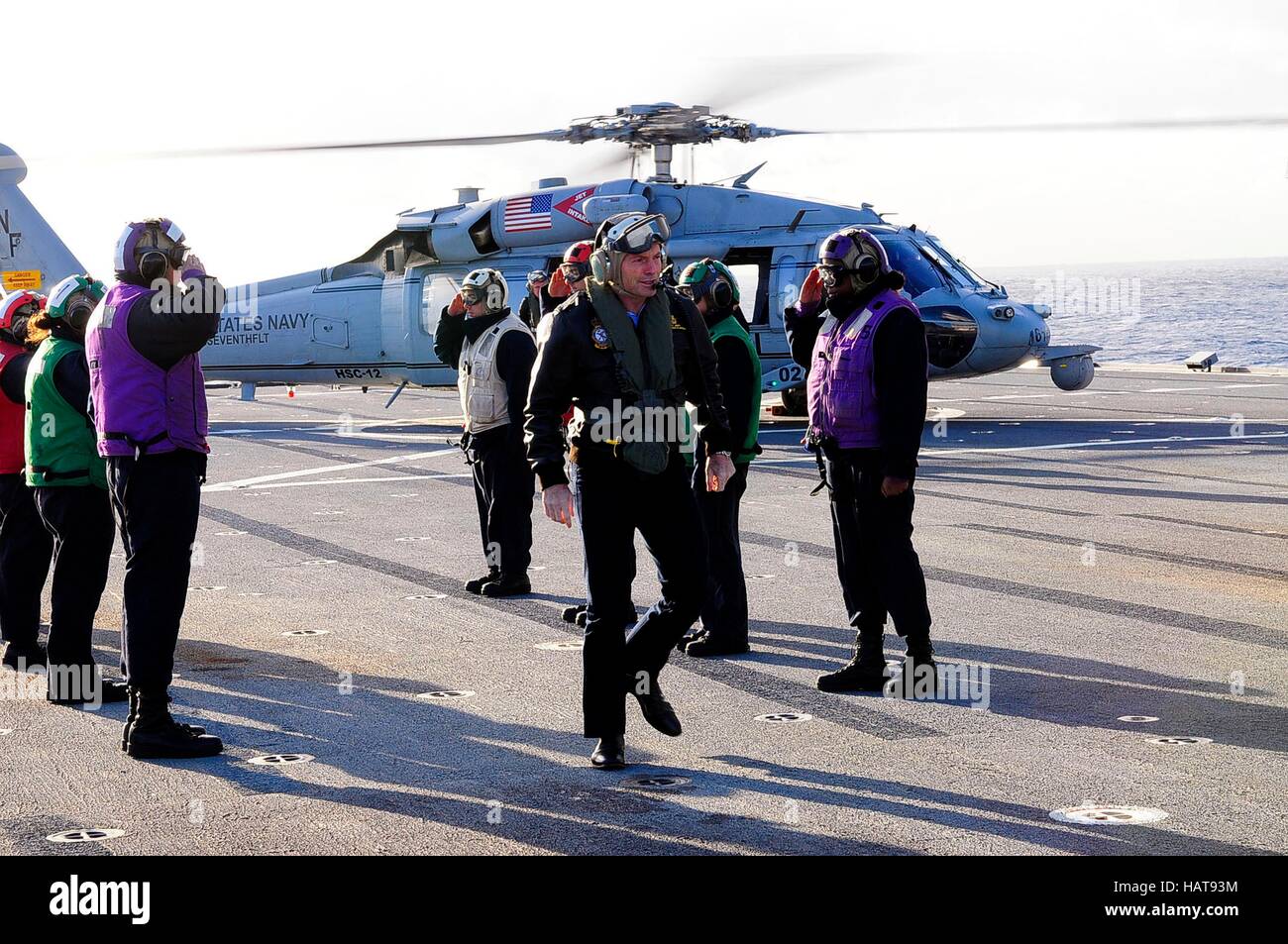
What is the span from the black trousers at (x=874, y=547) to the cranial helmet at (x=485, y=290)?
10.5 ft

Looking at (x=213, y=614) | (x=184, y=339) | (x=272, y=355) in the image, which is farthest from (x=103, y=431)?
(x=272, y=355)

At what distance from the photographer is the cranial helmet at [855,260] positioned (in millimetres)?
7141

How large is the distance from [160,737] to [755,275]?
15.3 meters

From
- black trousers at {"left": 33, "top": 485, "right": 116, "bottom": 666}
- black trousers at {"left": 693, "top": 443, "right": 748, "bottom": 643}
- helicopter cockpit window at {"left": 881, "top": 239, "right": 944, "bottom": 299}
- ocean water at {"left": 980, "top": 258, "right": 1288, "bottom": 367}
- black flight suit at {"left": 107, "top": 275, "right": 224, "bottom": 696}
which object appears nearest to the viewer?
black flight suit at {"left": 107, "top": 275, "right": 224, "bottom": 696}

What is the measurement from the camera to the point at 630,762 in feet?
19.8

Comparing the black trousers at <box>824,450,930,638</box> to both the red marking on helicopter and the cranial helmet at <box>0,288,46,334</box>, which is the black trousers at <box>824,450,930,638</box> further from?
the red marking on helicopter

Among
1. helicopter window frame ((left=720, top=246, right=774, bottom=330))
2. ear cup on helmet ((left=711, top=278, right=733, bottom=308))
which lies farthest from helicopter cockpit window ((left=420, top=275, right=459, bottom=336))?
ear cup on helmet ((left=711, top=278, right=733, bottom=308))

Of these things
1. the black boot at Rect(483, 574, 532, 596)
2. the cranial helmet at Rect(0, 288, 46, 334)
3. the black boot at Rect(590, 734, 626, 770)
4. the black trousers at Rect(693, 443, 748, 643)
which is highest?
the cranial helmet at Rect(0, 288, 46, 334)

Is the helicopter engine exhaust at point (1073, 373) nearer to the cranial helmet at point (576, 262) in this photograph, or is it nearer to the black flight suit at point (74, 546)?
the cranial helmet at point (576, 262)

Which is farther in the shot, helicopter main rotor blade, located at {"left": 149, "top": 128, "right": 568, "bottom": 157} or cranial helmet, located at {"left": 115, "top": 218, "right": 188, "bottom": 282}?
helicopter main rotor blade, located at {"left": 149, "top": 128, "right": 568, "bottom": 157}

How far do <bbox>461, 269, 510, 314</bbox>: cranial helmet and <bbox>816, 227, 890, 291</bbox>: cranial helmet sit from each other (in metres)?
3.08

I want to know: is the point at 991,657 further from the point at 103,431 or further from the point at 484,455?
the point at 103,431

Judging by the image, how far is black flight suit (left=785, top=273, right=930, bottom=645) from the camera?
6949 mm

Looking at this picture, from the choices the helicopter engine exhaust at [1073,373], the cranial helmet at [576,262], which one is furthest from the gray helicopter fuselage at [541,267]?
the cranial helmet at [576,262]
